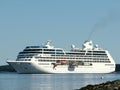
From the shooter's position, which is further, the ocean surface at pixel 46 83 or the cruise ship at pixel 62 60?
the cruise ship at pixel 62 60

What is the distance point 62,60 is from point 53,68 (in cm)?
338

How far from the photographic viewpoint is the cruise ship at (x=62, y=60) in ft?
352

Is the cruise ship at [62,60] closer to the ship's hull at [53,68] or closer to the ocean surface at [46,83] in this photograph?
the ship's hull at [53,68]

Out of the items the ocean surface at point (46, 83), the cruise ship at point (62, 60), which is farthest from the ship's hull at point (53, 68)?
the ocean surface at point (46, 83)

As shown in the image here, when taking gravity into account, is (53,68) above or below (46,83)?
above

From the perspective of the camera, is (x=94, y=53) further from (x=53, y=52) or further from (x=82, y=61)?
(x=53, y=52)

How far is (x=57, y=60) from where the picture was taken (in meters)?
111

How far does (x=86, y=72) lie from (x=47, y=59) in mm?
10854

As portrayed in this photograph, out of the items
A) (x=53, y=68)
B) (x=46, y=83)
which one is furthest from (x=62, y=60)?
(x=46, y=83)

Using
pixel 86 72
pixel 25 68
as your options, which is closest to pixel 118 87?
pixel 25 68

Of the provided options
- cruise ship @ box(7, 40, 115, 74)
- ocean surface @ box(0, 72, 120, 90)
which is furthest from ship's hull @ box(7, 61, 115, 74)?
ocean surface @ box(0, 72, 120, 90)

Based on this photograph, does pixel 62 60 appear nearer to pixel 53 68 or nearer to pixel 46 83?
pixel 53 68

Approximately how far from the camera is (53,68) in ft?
361

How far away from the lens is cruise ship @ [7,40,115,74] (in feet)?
352
